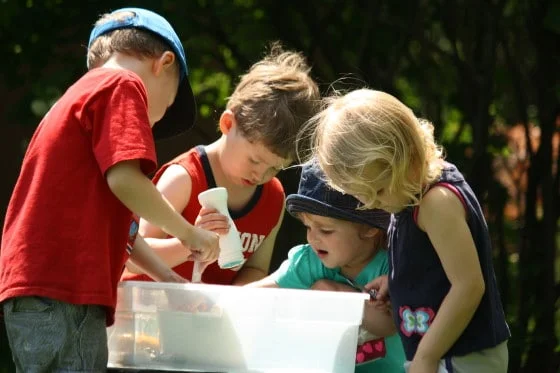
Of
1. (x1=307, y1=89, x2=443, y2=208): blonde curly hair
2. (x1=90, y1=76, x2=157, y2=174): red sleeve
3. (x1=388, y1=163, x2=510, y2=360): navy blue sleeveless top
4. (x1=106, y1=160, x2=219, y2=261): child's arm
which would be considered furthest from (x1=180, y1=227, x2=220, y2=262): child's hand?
(x1=388, y1=163, x2=510, y2=360): navy blue sleeveless top

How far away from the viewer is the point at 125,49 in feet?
9.50

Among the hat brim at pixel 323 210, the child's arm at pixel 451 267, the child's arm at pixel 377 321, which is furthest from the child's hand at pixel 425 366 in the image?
the hat brim at pixel 323 210

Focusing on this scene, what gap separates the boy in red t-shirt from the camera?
8.46 ft

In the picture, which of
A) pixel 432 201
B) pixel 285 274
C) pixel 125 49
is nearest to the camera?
pixel 432 201

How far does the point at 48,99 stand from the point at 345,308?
→ 2.37m

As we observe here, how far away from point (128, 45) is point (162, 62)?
10 centimetres

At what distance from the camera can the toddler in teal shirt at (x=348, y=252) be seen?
2879 millimetres

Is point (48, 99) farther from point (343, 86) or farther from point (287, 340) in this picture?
point (287, 340)

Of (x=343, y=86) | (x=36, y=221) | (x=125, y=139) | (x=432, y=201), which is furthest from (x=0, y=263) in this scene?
(x=343, y=86)

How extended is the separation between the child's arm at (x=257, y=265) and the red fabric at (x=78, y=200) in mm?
948

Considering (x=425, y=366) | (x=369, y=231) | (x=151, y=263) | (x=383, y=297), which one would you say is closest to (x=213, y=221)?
(x=151, y=263)

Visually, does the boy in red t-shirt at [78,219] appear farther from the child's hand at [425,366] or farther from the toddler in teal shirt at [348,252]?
the child's hand at [425,366]

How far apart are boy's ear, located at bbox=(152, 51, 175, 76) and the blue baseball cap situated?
0.04 m

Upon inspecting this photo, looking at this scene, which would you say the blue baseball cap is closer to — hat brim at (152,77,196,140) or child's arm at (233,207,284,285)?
hat brim at (152,77,196,140)
